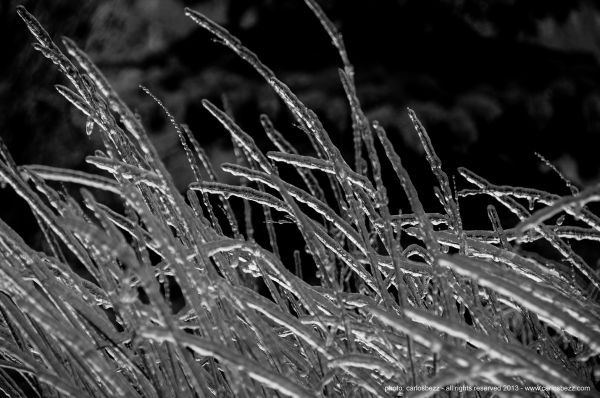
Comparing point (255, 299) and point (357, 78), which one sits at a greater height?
point (255, 299)

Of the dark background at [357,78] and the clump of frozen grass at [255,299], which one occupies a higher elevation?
the clump of frozen grass at [255,299]

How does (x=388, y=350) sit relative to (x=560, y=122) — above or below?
above

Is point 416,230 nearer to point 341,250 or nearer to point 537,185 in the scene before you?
point 341,250

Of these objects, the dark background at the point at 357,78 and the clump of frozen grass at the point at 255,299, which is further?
the dark background at the point at 357,78

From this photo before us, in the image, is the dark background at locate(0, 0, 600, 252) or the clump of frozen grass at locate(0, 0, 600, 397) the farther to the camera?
the dark background at locate(0, 0, 600, 252)

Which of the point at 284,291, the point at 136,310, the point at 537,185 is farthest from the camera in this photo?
the point at 537,185

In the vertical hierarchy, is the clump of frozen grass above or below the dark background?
above

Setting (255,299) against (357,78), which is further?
(357,78)

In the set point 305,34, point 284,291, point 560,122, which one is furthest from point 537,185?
point 284,291
